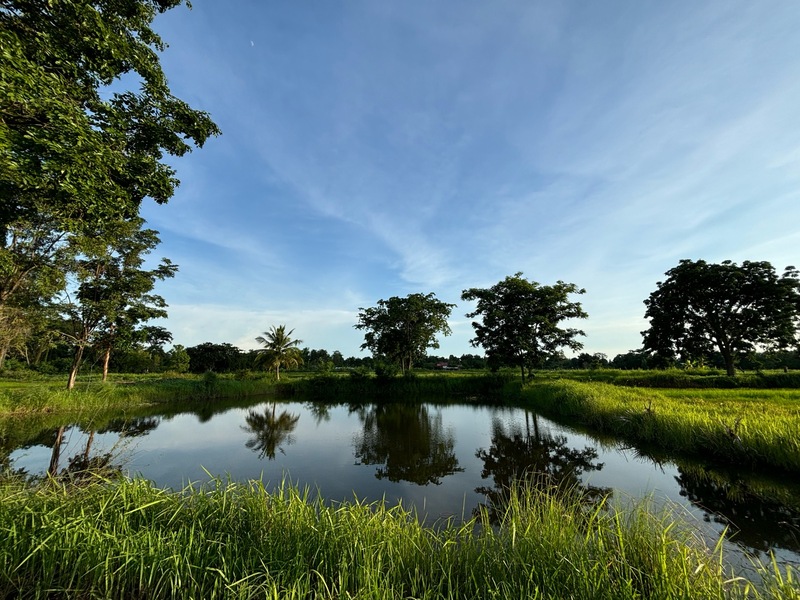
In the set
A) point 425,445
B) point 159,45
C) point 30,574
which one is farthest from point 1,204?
point 425,445

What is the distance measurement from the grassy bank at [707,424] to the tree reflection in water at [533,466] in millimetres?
2095

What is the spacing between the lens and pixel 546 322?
25.2 metres

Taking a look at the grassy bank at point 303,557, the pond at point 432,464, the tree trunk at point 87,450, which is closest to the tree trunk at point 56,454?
the pond at point 432,464

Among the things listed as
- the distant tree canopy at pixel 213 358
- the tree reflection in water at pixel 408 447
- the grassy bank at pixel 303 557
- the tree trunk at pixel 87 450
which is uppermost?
the distant tree canopy at pixel 213 358

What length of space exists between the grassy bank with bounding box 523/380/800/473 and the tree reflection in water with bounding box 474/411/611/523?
210 centimetres

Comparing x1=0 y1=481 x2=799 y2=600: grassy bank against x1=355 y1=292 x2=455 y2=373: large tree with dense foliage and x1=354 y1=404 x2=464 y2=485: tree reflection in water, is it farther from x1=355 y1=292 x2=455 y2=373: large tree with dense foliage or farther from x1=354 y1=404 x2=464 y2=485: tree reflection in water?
x1=355 y1=292 x2=455 y2=373: large tree with dense foliage

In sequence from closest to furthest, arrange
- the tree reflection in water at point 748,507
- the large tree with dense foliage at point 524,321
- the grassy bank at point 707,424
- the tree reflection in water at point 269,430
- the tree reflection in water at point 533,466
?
the tree reflection in water at point 748,507
the tree reflection in water at point 533,466
the grassy bank at point 707,424
the tree reflection in water at point 269,430
the large tree with dense foliage at point 524,321

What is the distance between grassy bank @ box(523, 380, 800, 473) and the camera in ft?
24.0

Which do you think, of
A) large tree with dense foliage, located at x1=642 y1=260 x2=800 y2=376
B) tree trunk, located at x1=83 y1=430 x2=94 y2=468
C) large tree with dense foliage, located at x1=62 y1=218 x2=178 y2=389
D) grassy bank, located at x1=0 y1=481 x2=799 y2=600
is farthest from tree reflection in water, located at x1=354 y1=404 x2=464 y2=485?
large tree with dense foliage, located at x1=642 y1=260 x2=800 y2=376

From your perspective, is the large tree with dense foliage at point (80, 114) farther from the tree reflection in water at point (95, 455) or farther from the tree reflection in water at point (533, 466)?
the tree reflection in water at point (533, 466)

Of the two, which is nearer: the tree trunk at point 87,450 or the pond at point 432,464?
the pond at point 432,464

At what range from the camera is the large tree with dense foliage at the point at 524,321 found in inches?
999

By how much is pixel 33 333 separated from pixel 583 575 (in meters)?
25.9

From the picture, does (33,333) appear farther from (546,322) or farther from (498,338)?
(546,322)
